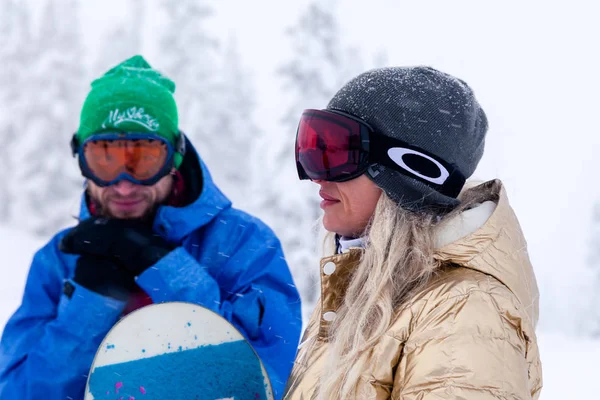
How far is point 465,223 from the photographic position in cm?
169

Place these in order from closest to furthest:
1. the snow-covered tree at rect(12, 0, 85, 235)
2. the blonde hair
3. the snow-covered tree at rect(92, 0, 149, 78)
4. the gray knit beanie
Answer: the blonde hair
the gray knit beanie
the snow-covered tree at rect(12, 0, 85, 235)
the snow-covered tree at rect(92, 0, 149, 78)

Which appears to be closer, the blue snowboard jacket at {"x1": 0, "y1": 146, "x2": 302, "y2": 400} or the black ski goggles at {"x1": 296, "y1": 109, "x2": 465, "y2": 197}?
the black ski goggles at {"x1": 296, "y1": 109, "x2": 465, "y2": 197}

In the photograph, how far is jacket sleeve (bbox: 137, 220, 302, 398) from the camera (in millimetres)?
2779

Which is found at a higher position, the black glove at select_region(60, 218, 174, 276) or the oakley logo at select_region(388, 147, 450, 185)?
the oakley logo at select_region(388, 147, 450, 185)

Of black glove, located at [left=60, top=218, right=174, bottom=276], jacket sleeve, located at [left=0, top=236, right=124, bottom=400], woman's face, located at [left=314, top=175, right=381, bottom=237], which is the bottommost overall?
jacket sleeve, located at [left=0, top=236, right=124, bottom=400]

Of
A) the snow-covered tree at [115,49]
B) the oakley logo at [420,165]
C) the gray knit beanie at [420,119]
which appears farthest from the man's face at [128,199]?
the snow-covered tree at [115,49]

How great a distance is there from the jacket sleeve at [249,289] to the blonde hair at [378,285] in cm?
101

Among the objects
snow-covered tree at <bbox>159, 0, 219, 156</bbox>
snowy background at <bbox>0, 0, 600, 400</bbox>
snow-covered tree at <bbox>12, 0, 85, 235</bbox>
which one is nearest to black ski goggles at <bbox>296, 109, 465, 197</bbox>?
snowy background at <bbox>0, 0, 600, 400</bbox>

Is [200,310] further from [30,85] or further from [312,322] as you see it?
[30,85]

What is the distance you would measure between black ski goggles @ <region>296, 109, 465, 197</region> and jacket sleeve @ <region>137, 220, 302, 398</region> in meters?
1.13

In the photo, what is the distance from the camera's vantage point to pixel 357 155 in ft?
5.97

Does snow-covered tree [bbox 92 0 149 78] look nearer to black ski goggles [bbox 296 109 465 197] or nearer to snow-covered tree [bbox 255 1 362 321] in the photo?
snow-covered tree [bbox 255 1 362 321]

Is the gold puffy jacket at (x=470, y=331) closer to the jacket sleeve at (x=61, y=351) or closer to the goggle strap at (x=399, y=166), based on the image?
the goggle strap at (x=399, y=166)

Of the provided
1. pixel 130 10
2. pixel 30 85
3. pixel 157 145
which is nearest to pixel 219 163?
pixel 30 85
